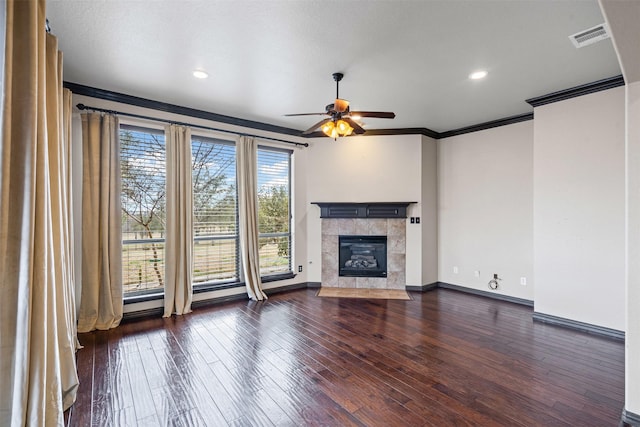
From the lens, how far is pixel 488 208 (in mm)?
4879

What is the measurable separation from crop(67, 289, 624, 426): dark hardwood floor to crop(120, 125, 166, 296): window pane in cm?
65

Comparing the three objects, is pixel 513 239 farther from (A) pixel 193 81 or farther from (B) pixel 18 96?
(B) pixel 18 96

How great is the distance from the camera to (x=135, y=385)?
234 centimetres

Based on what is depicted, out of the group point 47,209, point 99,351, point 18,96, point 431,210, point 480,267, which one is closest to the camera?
point 18,96

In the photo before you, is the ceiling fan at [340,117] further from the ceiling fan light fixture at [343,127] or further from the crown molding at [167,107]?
the crown molding at [167,107]

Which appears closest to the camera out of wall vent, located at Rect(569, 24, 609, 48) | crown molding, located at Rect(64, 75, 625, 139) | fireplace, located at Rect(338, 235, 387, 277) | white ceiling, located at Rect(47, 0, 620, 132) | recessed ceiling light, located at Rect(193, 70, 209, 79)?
white ceiling, located at Rect(47, 0, 620, 132)

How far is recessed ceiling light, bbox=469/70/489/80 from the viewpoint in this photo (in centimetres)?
314

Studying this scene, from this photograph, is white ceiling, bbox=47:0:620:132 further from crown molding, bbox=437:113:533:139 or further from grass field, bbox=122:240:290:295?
grass field, bbox=122:240:290:295

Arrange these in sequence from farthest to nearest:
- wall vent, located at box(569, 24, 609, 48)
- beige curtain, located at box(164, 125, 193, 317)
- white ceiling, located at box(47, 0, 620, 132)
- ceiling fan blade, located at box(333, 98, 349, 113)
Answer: beige curtain, located at box(164, 125, 193, 317), ceiling fan blade, located at box(333, 98, 349, 113), wall vent, located at box(569, 24, 609, 48), white ceiling, located at box(47, 0, 620, 132)

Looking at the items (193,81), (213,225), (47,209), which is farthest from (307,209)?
(47,209)

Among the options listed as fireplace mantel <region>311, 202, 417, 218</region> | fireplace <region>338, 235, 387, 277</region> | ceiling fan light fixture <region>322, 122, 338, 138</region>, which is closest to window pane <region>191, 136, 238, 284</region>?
fireplace mantel <region>311, 202, 417, 218</region>

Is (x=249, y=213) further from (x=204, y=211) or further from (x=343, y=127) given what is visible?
(x=343, y=127)

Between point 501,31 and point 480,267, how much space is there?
3810mm

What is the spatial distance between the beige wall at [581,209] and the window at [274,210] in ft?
12.7
